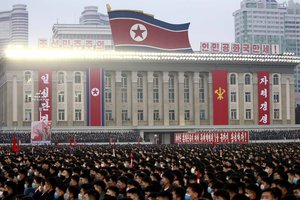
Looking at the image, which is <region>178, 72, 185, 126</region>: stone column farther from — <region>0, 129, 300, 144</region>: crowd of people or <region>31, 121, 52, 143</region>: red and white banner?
<region>31, 121, 52, 143</region>: red and white banner

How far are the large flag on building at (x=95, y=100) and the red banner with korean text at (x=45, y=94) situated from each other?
194 inches

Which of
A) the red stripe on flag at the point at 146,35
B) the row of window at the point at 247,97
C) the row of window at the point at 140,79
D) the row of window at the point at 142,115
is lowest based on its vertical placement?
the row of window at the point at 142,115

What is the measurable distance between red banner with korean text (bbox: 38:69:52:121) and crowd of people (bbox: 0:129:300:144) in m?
3.43

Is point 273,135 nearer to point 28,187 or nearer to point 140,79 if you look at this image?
point 140,79

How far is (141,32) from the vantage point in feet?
250

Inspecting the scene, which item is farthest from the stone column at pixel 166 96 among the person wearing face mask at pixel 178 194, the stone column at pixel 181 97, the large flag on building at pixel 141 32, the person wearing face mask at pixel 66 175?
the person wearing face mask at pixel 178 194

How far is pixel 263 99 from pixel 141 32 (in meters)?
19.3

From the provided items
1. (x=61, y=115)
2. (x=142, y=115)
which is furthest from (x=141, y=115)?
(x=61, y=115)

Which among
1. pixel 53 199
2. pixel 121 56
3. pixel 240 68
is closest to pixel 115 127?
pixel 121 56

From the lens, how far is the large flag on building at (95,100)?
73.8m

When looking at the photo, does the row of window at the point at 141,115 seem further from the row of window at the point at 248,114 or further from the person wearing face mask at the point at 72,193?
the person wearing face mask at the point at 72,193

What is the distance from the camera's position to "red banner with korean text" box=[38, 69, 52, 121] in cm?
7325

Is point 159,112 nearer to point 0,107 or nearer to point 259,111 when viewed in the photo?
point 259,111

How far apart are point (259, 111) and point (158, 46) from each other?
1674 centimetres
